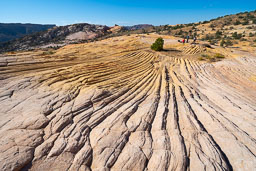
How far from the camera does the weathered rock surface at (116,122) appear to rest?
13.3 ft

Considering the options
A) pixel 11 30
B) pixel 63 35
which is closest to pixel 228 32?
pixel 63 35

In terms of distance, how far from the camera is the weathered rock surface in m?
4.05

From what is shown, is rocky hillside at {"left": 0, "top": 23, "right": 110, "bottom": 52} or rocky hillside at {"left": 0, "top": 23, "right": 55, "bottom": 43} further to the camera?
rocky hillside at {"left": 0, "top": 23, "right": 55, "bottom": 43}

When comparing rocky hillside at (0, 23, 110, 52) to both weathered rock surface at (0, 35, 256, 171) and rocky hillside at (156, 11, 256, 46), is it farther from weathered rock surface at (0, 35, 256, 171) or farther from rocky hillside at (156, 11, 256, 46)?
weathered rock surface at (0, 35, 256, 171)

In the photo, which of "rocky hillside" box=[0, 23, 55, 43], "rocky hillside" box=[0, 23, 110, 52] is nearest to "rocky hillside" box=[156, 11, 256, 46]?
"rocky hillside" box=[0, 23, 110, 52]

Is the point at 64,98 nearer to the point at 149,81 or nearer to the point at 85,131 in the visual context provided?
the point at 85,131

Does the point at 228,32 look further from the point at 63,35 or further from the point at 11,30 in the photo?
the point at 11,30

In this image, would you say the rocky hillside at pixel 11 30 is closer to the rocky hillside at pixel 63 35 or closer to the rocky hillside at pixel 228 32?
the rocky hillside at pixel 63 35

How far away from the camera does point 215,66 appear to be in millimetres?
14836

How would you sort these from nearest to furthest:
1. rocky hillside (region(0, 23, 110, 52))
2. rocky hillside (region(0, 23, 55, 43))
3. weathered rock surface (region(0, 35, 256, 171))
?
weathered rock surface (region(0, 35, 256, 171))
rocky hillside (region(0, 23, 110, 52))
rocky hillside (region(0, 23, 55, 43))

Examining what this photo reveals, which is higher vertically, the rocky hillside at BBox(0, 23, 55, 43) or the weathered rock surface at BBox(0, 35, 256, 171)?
the rocky hillside at BBox(0, 23, 55, 43)

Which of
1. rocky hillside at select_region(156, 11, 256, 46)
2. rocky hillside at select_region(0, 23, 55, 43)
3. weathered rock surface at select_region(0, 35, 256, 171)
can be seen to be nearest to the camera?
weathered rock surface at select_region(0, 35, 256, 171)


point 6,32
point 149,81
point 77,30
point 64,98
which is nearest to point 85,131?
point 64,98

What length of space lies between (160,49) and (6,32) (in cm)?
20937
